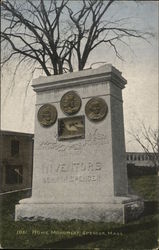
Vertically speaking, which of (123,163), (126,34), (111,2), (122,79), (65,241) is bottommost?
(65,241)

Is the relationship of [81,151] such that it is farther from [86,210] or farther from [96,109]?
[86,210]

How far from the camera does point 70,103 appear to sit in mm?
8250

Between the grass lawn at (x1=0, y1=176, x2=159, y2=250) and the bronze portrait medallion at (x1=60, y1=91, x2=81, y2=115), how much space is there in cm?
249

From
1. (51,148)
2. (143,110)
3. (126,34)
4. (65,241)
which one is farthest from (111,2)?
(65,241)

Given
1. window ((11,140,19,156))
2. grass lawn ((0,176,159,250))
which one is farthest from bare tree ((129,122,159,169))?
window ((11,140,19,156))

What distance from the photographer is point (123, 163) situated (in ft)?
26.7

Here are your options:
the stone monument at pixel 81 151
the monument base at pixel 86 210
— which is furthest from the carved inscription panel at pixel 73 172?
the monument base at pixel 86 210

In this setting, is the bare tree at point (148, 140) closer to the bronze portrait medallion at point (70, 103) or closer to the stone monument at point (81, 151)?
the stone monument at point (81, 151)

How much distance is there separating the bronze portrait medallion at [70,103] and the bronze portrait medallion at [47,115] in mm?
290

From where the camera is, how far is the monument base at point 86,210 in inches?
278

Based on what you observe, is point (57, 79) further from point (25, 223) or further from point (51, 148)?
point (25, 223)

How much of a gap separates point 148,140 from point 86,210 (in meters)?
2.27

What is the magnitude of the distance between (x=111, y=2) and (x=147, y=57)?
5.84 ft

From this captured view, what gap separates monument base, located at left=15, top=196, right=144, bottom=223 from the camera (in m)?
7.06
